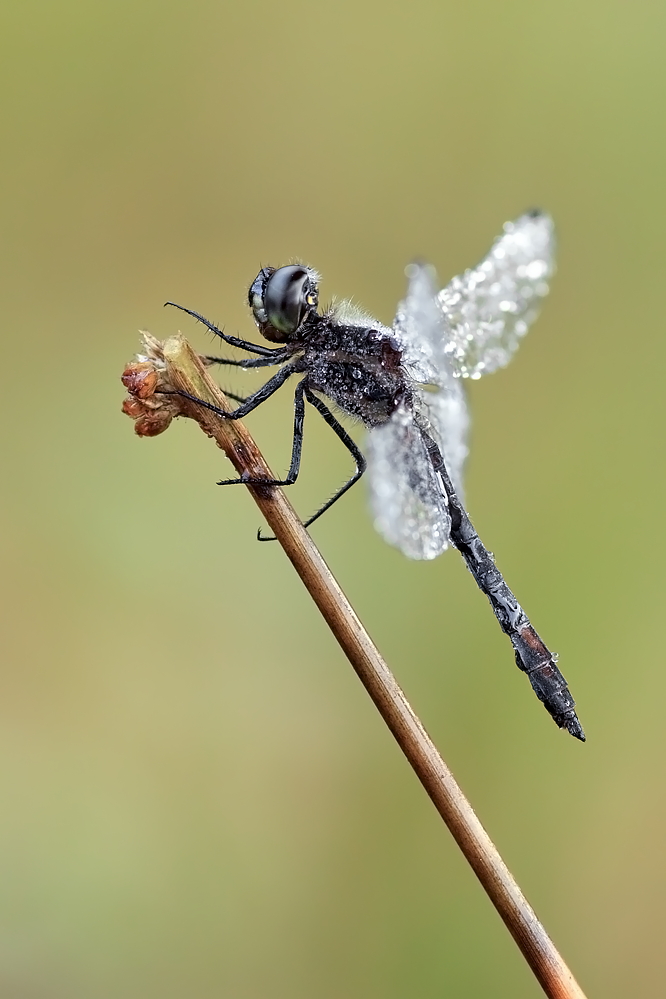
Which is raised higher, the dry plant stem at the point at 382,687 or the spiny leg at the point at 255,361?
the spiny leg at the point at 255,361

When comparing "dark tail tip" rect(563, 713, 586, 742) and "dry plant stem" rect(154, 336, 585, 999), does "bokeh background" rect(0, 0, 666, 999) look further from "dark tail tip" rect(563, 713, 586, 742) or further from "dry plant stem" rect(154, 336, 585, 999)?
"dry plant stem" rect(154, 336, 585, 999)

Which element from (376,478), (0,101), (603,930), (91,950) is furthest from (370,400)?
(0,101)

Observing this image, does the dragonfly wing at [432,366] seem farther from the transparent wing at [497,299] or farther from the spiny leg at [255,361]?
the spiny leg at [255,361]

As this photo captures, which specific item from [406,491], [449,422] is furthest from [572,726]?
[449,422]

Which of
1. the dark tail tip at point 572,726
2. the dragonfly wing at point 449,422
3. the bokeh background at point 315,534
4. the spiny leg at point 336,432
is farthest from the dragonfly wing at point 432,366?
the bokeh background at point 315,534

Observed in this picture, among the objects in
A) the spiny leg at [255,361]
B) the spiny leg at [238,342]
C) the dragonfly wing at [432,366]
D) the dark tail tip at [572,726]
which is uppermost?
the spiny leg at [238,342]

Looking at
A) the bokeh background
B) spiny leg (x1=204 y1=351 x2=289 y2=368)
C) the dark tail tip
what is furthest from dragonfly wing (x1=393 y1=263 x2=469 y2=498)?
the bokeh background
